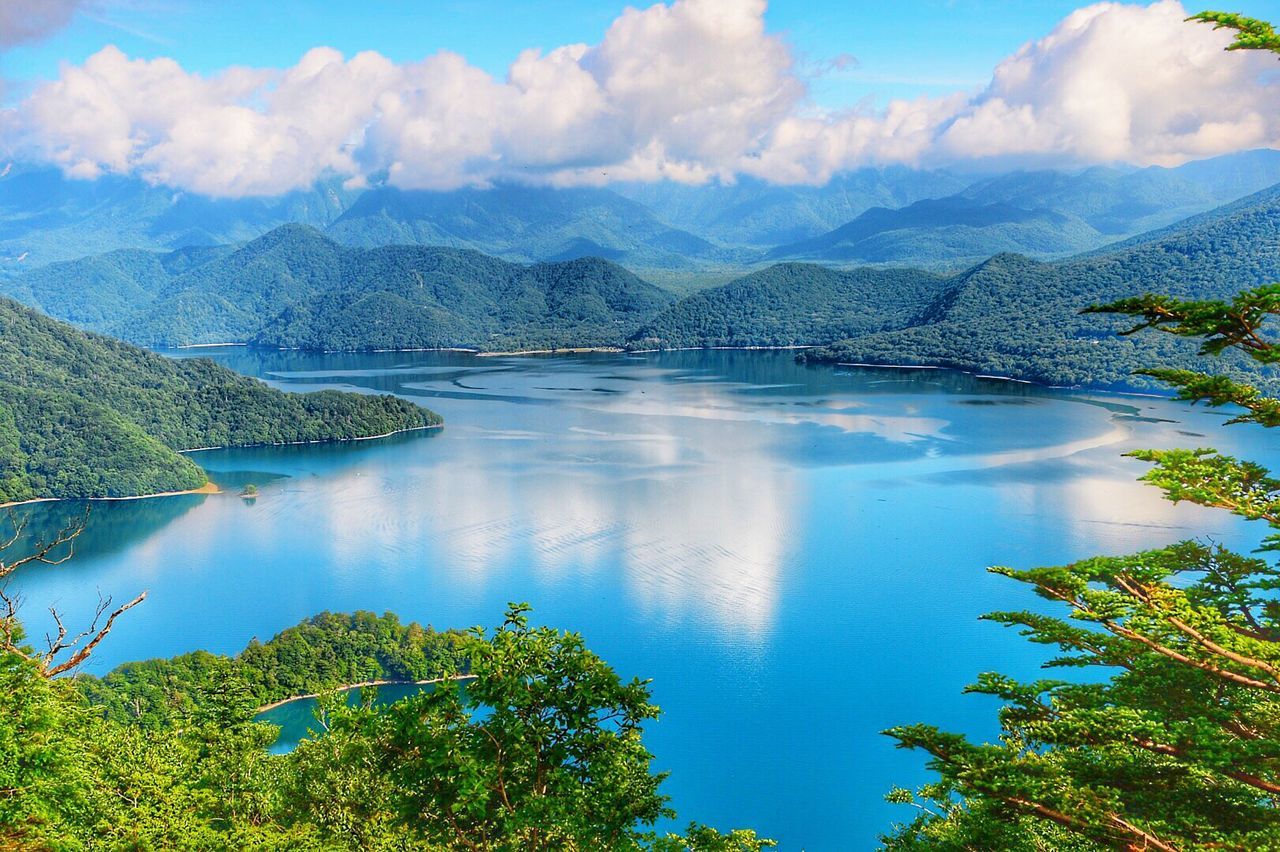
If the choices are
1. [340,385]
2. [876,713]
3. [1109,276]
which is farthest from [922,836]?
[1109,276]

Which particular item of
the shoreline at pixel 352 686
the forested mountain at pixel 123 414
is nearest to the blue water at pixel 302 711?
the shoreline at pixel 352 686

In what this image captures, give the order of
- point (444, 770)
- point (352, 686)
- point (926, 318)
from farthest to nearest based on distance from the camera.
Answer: point (926, 318), point (352, 686), point (444, 770)

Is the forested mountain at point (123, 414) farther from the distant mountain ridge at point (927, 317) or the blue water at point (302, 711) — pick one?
the distant mountain ridge at point (927, 317)

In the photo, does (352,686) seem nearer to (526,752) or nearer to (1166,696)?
(526,752)

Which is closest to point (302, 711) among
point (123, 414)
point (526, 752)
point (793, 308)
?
point (526, 752)

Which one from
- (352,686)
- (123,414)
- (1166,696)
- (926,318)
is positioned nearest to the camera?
(1166,696)

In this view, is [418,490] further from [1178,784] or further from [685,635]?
[1178,784]

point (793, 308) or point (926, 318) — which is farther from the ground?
point (793, 308)
